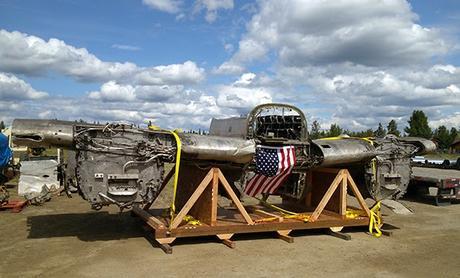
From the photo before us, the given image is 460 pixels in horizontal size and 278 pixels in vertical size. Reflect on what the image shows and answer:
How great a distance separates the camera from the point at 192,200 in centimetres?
827

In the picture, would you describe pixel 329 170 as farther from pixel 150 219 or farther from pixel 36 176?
pixel 36 176

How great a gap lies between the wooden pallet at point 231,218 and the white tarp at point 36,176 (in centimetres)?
752

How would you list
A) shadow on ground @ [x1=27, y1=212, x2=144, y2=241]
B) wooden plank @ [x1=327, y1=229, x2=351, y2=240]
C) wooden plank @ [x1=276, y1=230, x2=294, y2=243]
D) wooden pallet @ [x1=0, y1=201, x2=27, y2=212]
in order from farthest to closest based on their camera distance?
wooden pallet @ [x1=0, y1=201, x2=27, y2=212] → wooden plank @ [x1=327, y1=229, x2=351, y2=240] → shadow on ground @ [x1=27, y1=212, x2=144, y2=241] → wooden plank @ [x1=276, y1=230, x2=294, y2=243]

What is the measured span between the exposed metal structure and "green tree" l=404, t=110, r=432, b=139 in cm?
5556

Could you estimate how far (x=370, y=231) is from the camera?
980cm

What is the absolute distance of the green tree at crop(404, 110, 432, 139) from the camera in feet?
202

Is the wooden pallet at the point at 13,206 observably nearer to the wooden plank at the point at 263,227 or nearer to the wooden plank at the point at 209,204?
the wooden plank at the point at 209,204

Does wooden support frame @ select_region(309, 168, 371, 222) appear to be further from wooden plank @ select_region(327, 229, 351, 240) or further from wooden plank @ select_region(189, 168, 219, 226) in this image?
wooden plank @ select_region(189, 168, 219, 226)

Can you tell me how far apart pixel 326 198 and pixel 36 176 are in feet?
36.8

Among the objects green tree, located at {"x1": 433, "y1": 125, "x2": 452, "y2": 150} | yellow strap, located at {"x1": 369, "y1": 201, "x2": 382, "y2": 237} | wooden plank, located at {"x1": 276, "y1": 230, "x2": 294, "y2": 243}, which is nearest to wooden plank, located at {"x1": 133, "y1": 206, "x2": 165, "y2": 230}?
wooden plank, located at {"x1": 276, "y1": 230, "x2": 294, "y2": 243}

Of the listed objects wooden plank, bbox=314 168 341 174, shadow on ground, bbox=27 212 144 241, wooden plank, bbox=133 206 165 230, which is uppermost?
wooden plank, bbox=314 168 341 174

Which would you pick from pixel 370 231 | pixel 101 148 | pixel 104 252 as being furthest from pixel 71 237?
pixel 370 231

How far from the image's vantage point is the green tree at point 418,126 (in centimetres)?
6156

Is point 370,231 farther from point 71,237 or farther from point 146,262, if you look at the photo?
point 71,237
